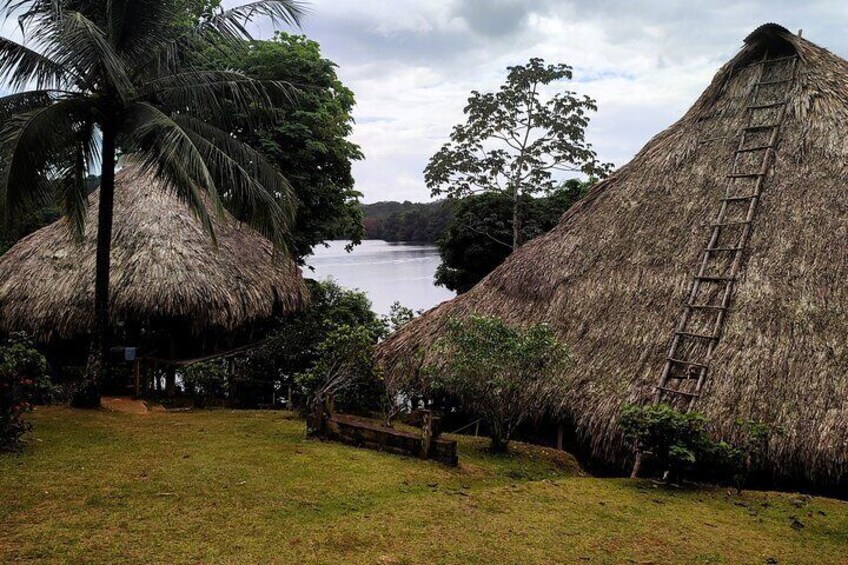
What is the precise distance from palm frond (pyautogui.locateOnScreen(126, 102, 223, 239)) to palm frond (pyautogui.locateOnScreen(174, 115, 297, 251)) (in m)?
0.41

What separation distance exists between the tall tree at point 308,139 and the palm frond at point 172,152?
7019 millimetres

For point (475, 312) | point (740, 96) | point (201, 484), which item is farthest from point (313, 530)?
point (740, 96)

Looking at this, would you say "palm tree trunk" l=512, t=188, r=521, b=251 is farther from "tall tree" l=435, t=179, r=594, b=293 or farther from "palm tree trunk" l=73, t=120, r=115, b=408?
"palm tree trunk" l=73, t=120, r=115, b=408

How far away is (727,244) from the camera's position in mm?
9250

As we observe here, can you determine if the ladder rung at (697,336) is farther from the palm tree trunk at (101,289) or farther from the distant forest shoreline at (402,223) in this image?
the distant forest shoreline at (402,223)

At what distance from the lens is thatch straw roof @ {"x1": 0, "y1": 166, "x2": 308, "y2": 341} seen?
12.2 meters

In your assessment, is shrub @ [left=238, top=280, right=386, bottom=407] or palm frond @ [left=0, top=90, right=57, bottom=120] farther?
shrub @ [left=238, top=280, right=386, bottom=407]

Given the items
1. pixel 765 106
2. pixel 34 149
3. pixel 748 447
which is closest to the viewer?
pixel 748 447

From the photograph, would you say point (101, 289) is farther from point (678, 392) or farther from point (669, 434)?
point (678, 392)

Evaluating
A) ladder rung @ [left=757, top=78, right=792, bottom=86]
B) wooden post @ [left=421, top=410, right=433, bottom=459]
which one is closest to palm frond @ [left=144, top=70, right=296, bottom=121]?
wooden post @ [left=421, top=410, right=433, bottom=459]

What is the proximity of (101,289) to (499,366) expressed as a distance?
6316 millimetres

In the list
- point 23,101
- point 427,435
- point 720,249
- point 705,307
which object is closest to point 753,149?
point 720,249

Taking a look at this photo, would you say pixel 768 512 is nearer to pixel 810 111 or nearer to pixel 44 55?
pixel 810 111

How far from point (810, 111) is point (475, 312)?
252 inches
